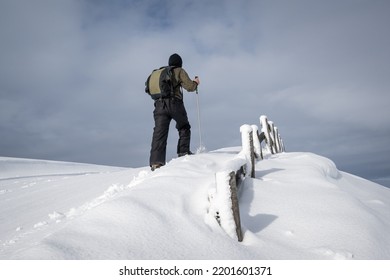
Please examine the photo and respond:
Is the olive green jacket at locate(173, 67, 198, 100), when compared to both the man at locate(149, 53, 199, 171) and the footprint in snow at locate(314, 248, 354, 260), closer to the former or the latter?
the man at locate(149, 53, 199, 171)

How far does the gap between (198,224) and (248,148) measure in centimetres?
Answer: 224

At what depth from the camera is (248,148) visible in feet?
13.7

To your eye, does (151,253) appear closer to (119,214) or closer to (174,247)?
(174,247)

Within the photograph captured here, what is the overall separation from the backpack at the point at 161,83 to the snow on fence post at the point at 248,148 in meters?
1.43

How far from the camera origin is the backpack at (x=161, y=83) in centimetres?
477

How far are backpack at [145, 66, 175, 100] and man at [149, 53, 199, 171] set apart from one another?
0.28 ft

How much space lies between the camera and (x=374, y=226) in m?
2.68

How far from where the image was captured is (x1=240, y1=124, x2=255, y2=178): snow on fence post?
4.00 m

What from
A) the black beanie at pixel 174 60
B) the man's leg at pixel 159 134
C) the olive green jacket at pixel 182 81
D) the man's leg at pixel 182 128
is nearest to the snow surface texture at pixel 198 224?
the man's leg at pixel 159 134

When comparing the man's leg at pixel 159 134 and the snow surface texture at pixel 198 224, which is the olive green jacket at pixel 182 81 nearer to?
the man's leg at pixel 159 134

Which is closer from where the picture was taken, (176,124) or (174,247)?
(174,247)
